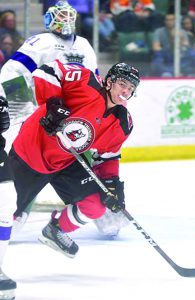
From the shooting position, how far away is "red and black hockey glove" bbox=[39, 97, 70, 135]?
3.57m

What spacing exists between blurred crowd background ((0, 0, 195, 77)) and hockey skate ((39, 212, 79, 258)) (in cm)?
284

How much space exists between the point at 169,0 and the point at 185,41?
13.9 inches

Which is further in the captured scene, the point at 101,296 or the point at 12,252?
the point at 12,252

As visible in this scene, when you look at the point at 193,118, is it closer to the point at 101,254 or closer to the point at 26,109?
the point at 26,109

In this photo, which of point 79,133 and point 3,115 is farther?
point 79,133

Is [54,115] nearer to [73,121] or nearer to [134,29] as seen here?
[73,121]

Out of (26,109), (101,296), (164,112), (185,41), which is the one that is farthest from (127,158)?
(101,296)

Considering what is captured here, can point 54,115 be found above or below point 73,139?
above

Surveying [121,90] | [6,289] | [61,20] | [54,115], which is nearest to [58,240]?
[54,115]

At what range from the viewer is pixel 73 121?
3.71m

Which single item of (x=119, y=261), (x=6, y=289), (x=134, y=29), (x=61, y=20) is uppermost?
(x=61, y=20)

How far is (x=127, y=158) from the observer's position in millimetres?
7039

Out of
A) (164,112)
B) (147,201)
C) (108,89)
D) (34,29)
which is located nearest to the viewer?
(108,89)

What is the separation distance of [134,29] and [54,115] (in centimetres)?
386
